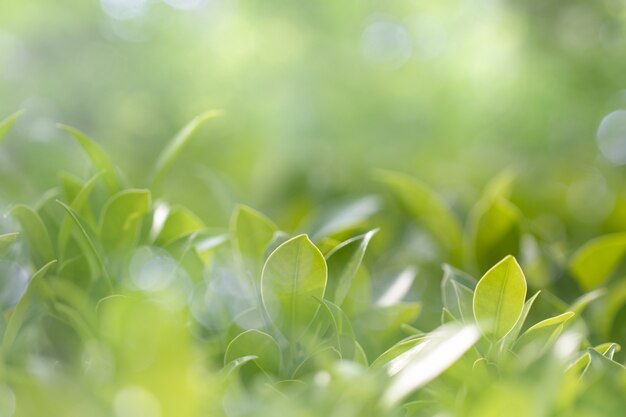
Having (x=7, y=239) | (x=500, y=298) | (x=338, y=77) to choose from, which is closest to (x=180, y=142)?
(x=7, y=239)

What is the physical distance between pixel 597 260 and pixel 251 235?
1.23ft

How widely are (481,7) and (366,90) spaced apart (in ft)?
2.15

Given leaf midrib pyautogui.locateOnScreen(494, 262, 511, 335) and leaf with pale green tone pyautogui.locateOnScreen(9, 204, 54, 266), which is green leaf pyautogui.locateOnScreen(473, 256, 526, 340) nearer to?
leaf midrib pyautogui.locateOnScreen(494, 262, 511, 335)

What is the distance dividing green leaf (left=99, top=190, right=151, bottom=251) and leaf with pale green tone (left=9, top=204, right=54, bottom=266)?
0.05m

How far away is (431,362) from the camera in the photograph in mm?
377

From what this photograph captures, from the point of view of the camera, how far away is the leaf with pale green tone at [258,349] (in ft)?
1.64

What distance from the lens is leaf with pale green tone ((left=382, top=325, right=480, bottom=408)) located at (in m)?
0.37

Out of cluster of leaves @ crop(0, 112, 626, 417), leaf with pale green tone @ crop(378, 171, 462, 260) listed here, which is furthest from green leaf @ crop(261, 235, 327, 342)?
leaf with pale green tone @ crop(378, 171, 462, 260)

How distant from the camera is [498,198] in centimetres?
76

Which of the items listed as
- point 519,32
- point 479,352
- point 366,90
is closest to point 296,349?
point 479,352

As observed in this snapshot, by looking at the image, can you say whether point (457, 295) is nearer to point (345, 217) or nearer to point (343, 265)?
point (343, 265)

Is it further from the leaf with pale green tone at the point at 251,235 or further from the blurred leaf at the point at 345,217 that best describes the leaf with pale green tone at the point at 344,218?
the leaf with pale green tone at the point at 251,235

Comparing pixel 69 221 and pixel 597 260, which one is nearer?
pixel 69 221

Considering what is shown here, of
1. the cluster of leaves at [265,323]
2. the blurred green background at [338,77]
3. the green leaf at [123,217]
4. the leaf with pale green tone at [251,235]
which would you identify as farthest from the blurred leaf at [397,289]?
the blurred green background at [338,77]
